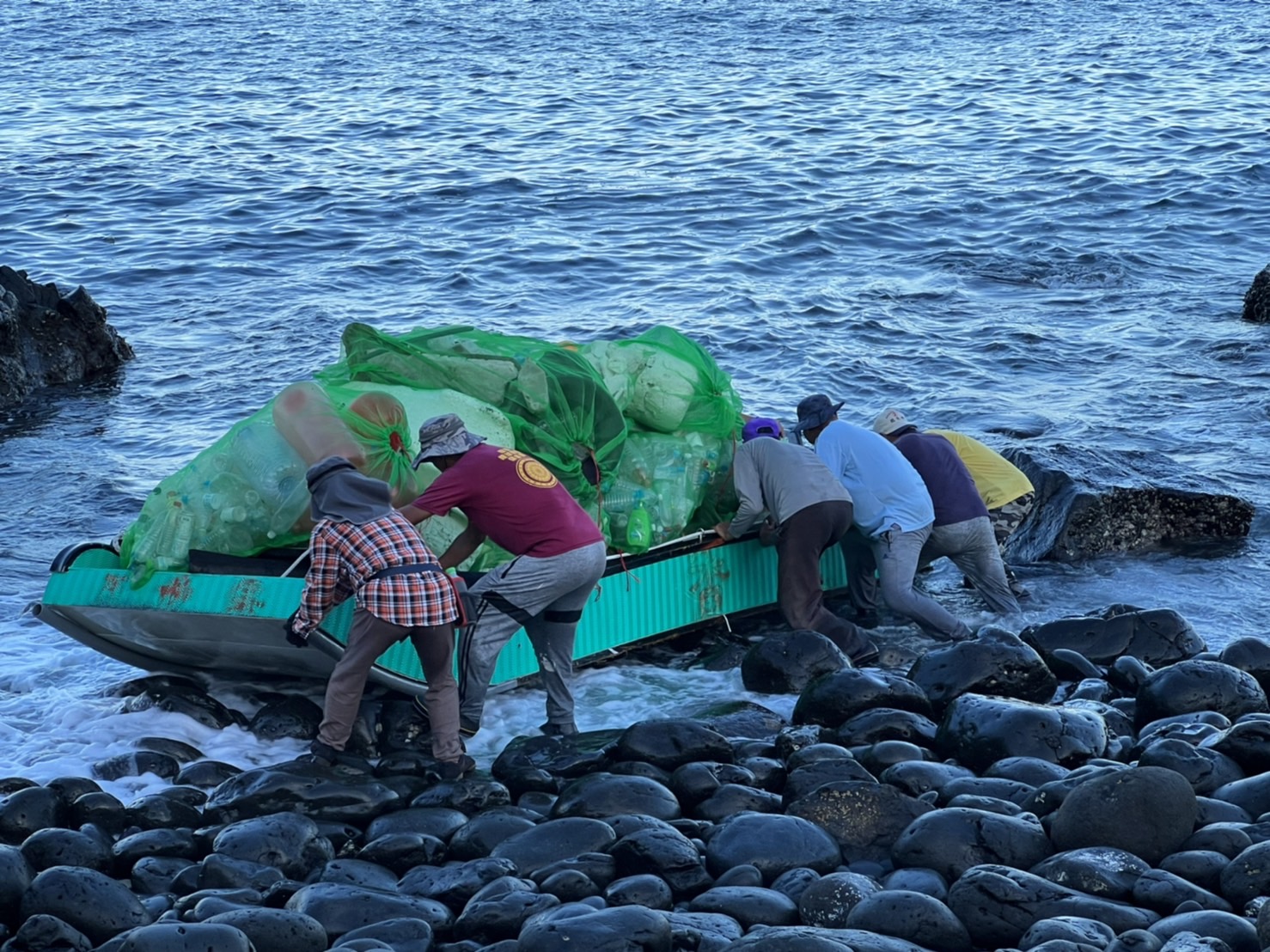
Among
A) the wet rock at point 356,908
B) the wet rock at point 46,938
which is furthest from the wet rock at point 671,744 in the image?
the wet rock at point 46,938

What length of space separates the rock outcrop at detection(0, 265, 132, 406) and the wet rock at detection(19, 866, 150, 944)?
10400 mm

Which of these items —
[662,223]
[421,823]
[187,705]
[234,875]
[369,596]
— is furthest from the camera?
[662,223]

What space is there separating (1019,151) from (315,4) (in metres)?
22.1

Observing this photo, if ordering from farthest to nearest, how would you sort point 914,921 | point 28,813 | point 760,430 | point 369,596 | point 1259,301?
point 1259,301 → point 760,430 → point 369,596 → point 28,813 → point 914,921

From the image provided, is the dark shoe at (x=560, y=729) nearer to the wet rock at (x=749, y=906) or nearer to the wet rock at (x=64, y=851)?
the wet rock at (x=749, y=906)

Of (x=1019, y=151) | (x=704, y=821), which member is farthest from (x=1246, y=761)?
(x=1019, y=151)

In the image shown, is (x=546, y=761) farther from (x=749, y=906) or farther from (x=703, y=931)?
(x=703, y=931)

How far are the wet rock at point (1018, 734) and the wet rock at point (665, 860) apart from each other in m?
1.81

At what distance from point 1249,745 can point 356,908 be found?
4084 millimetres

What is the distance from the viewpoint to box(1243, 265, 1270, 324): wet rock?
57.2 ft

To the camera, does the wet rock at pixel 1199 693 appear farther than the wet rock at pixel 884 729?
Yes

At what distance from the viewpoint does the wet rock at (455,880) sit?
20.7 feet

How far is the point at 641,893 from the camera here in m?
6.11

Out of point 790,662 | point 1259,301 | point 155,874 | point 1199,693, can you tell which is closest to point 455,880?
point 155,874
